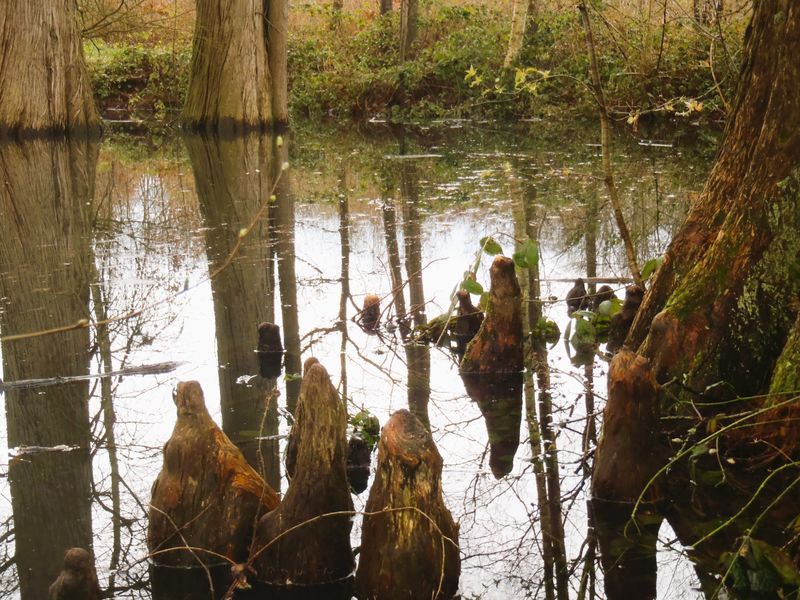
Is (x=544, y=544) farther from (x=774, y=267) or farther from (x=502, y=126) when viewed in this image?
(x=502, y=126)

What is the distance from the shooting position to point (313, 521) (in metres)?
3.67

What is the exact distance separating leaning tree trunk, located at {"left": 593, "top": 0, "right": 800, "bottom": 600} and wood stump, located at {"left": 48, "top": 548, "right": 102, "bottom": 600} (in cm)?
211

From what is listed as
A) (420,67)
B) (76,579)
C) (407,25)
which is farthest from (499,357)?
(407,25)

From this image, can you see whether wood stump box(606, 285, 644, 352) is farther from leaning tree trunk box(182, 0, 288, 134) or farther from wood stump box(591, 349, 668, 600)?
leaning tree trunk box(182, 0, 288, 134)

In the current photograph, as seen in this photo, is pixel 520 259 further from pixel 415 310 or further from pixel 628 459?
pixel 628 459

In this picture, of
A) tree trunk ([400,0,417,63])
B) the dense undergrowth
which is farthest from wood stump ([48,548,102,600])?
tree trunk ([400,0,417,63])

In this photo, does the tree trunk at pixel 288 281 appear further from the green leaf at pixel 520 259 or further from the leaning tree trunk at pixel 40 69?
the leaning tree trunk at pixel 40 69

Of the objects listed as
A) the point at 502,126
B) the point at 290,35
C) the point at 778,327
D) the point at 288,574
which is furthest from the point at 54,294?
the point at 290,35

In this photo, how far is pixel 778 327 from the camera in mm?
4871

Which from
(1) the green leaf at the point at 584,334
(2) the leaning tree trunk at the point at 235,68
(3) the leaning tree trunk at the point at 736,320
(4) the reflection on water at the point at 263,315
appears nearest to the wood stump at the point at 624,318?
(1) the green leaf at the point at 584,334

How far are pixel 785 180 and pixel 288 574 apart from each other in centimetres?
288

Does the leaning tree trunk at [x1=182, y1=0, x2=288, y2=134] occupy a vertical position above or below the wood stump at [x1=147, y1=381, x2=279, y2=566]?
above

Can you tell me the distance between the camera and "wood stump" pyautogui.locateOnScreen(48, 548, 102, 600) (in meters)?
3.37

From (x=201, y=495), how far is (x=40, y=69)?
57.9 feet
